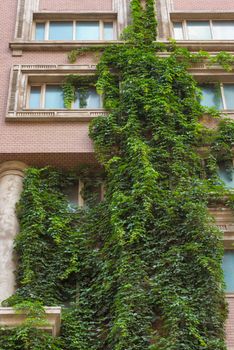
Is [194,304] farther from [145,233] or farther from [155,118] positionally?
[155,118]

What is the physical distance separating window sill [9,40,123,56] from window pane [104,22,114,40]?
3.30 ft

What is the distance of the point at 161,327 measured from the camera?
1419 centimetres

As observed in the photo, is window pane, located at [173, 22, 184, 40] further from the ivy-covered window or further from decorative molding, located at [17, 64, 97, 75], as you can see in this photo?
the ivy-covered window

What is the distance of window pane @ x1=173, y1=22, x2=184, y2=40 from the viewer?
22.9m

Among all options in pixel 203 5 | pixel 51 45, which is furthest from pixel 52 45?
pixel 203 5

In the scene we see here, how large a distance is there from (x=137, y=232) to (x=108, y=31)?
10.2 meters

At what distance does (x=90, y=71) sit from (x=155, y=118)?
3741 millimetres

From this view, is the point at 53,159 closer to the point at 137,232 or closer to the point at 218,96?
the point at 137,232

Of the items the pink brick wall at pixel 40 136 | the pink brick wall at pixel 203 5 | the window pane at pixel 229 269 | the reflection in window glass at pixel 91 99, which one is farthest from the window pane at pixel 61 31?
the window pane at pixel 229 269

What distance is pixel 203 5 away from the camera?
23.6 m

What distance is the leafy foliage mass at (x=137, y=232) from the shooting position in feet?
46.8

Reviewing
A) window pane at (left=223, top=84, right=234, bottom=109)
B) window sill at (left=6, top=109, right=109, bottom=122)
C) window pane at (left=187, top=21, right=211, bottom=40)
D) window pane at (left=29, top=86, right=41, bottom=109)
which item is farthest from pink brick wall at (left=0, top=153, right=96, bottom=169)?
window pane at (left=187, top=21, right=211, bottom=40)

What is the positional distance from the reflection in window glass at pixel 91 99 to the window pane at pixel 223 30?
5.46 m

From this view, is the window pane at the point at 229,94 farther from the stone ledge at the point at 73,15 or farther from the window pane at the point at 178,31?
the stone ledge at the point at 73,15
